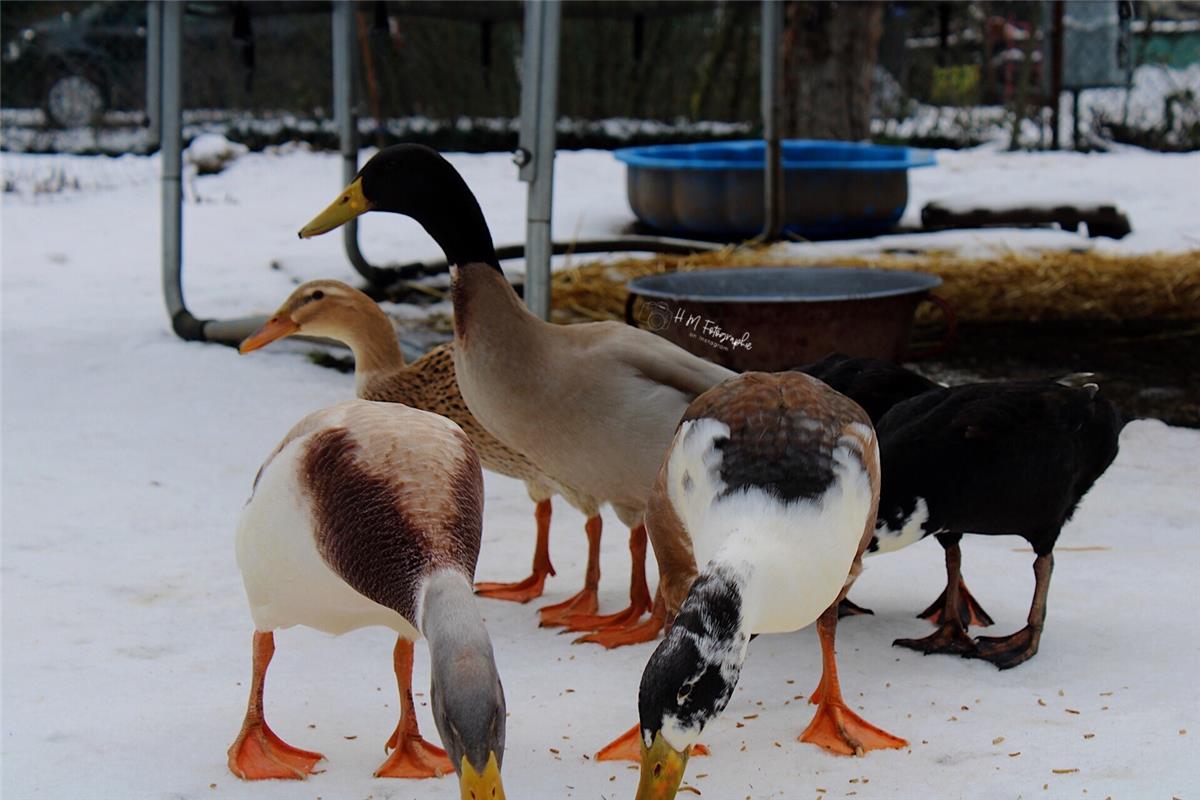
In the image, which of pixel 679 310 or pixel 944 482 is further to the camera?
pixel 679 310

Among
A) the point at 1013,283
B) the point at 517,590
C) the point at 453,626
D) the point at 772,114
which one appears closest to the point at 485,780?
the point at 453,626

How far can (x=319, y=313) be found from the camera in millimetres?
3729

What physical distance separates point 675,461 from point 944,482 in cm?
73

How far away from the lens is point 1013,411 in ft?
9.68

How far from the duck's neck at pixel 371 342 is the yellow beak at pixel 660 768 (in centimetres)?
193

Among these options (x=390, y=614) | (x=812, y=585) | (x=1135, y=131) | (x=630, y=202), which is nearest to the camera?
(x=812, y=585)

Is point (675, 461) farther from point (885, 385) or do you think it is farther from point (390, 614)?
point (885, 385)

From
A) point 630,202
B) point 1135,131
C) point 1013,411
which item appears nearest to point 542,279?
point 1013,411

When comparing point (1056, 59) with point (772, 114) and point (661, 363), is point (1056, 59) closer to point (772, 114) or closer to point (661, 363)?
point (772, 114)

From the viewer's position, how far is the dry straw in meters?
6.44

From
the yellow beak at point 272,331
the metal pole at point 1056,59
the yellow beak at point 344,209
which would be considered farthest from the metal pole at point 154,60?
the metal pole at point 1056,59

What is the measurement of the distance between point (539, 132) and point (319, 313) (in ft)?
3.82

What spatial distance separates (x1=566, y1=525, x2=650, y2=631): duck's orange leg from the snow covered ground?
9cm

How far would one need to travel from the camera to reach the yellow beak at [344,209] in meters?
3.35
